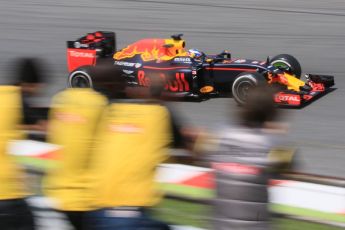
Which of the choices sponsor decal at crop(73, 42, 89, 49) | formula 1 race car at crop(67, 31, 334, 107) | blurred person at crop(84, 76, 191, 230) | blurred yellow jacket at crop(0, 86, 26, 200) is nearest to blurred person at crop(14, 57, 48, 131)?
blurred yellow jacket at crop(0, 86, 26, 200)

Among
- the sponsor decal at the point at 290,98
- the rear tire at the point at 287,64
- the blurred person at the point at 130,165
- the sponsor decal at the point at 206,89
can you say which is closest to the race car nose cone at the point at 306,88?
the sponsor decal at the point at 290,98

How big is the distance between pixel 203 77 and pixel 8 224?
23.2 ft

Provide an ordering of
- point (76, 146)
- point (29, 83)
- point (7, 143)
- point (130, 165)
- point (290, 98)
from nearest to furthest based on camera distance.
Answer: point (130, 165), point (76, 146), point (7, 143), point (29, 83), point (290, 98)

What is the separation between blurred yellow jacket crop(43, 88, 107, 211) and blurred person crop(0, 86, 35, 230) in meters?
0.20

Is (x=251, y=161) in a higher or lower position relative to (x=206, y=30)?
higher

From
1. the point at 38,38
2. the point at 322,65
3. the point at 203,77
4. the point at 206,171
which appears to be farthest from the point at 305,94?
the point at 38,38

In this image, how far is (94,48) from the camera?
1120 centimetres

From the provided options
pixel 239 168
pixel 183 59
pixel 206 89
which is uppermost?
pixel 239 168

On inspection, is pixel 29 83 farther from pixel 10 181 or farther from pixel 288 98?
pixel 288 98

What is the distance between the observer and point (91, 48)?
36.8 feet

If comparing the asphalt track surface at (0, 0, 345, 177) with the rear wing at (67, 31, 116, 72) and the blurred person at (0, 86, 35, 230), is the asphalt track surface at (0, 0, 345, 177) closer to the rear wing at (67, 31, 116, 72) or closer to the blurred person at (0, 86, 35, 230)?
the rear wing at (67, 31, 116, 72)

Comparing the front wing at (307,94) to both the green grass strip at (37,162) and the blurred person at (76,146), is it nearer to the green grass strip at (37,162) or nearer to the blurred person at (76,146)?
the green grass strip at (37,162)

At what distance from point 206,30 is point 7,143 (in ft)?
40.9

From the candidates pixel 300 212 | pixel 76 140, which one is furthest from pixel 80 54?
pixel 76 140
